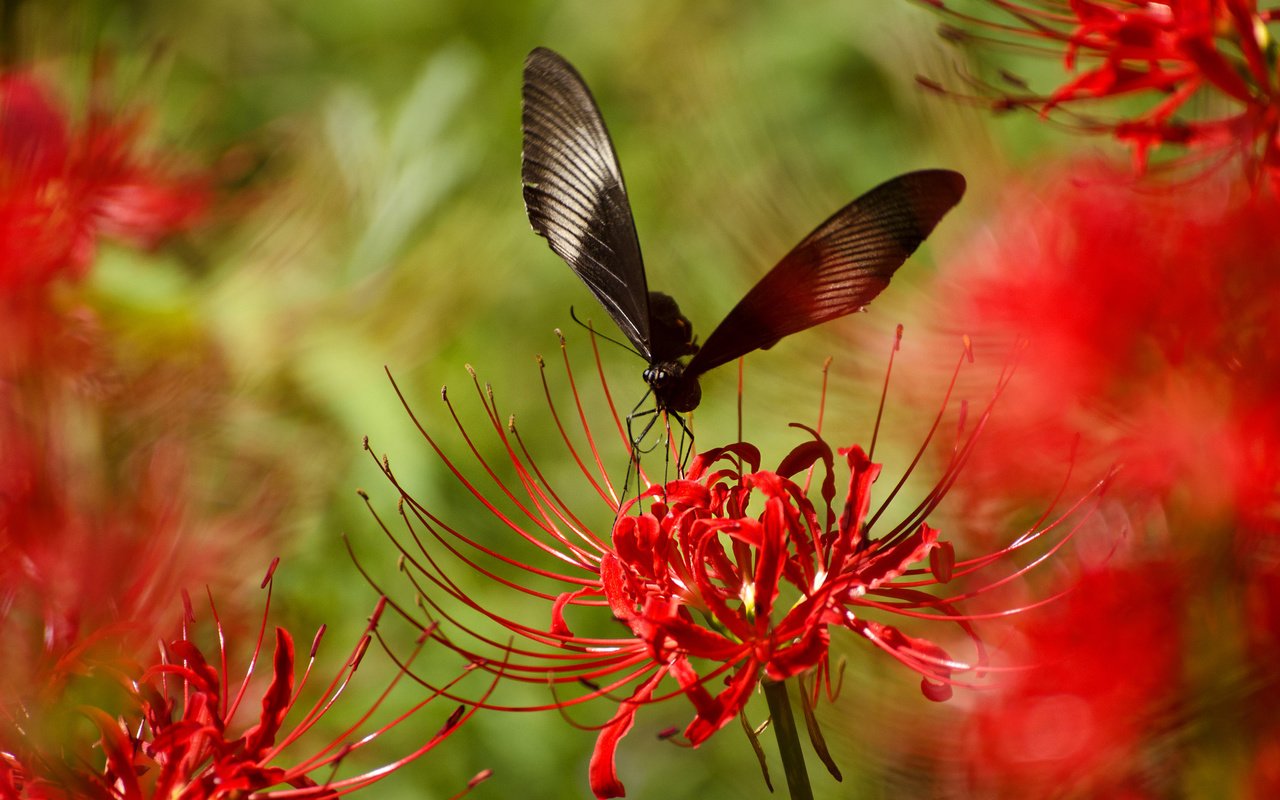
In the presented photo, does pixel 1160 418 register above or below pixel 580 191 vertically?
below

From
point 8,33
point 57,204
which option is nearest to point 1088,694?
point 57,204

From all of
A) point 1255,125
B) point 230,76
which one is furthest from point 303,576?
point 230,76

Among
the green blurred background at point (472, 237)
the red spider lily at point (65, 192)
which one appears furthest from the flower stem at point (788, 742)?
the red spider lily at point (65, 192)

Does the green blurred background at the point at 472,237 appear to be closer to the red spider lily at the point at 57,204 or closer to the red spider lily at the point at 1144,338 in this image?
the red spider lily at the point at 57,204

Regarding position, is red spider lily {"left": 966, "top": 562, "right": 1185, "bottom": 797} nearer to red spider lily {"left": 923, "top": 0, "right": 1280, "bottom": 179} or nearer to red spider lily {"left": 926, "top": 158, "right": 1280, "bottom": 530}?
red spider lily {"left": 926, "top": 158, "right": 1280, "bottom": 530}

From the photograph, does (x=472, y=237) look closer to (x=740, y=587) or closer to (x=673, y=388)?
(x=673, y=388)

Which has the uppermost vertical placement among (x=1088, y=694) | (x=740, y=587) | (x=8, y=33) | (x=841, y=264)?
(x=8, y=33)

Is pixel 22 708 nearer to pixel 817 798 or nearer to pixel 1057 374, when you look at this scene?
pixel 817 798

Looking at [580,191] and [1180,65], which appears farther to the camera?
[580,191]
